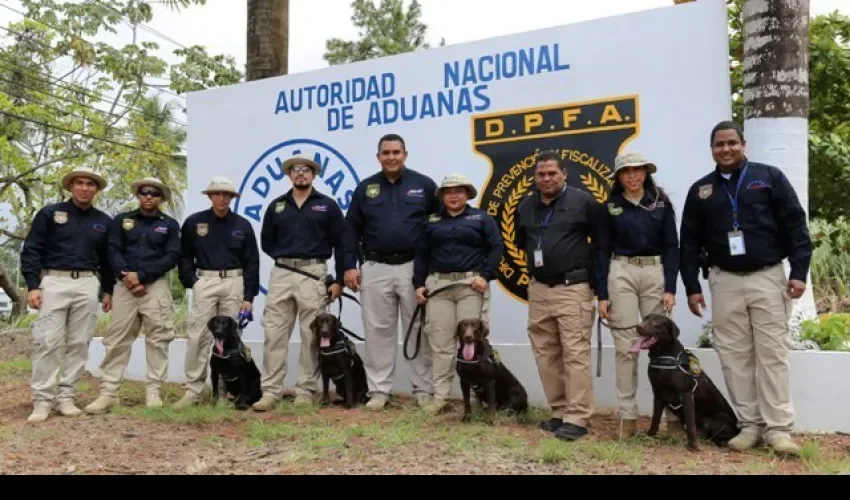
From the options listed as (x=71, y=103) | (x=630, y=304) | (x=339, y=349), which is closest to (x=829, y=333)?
(x=630, y=304)

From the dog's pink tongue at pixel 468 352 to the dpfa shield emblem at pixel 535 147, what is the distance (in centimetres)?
130

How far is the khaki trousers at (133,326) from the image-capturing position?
5973mm

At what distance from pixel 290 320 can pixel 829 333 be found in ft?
13.0

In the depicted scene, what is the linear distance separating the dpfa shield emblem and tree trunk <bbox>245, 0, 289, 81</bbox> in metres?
3.09

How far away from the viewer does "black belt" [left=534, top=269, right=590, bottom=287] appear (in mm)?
4856

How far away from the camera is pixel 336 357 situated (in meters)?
5.80

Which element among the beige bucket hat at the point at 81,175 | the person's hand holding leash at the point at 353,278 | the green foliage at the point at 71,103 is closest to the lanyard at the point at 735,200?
the person's hand holding leash at the point at 353,278

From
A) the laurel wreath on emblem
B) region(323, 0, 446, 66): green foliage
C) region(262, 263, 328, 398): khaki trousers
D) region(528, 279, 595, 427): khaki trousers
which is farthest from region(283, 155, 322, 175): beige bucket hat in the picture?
region(323, 0, 446, 66): green foliage

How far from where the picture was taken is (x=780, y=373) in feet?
14.4

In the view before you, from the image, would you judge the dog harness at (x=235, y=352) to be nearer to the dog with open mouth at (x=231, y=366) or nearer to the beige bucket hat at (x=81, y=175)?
the dog with open mouth at (x=231, y=366)

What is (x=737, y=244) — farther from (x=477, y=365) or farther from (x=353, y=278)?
(x=353, y=278)

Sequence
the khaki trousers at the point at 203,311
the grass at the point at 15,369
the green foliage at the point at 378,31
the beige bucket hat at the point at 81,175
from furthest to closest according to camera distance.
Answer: the green foliage at the point at 378,31 < the grass at the point at 15,369 < the khaki trousers at the point at 203,311 < the beige bucket hat at the point at 81,175

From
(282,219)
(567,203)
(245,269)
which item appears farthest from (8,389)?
(567,203)

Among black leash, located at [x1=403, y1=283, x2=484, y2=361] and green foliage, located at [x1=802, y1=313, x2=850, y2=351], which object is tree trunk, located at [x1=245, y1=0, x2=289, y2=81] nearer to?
black leash, located at [x1=403, y1=283, x2=484, y2=361]
